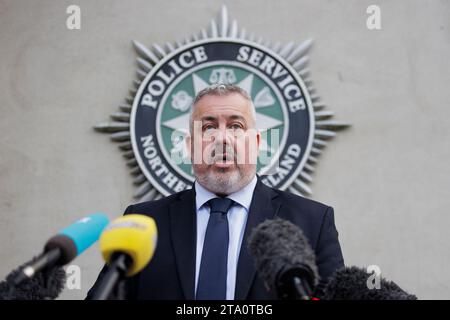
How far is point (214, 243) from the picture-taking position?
186 cm

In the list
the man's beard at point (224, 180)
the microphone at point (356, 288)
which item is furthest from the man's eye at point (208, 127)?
the microphone at point (356, 288)

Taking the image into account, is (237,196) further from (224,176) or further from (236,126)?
(236,126)

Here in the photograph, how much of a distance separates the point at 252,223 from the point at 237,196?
0.18 m

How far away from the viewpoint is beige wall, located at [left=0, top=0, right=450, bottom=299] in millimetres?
3848

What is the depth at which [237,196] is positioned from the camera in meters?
2.07

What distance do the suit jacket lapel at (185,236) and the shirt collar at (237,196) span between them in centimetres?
3

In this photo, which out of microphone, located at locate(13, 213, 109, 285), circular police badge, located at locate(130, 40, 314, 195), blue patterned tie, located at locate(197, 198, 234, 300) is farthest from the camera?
circular police badge, located at locate(130, 40, 314, 195)

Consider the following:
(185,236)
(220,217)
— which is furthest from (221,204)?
(185,236)

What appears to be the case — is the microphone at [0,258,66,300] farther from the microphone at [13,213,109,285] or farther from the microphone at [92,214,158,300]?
the microphone at [92,214,158,300]

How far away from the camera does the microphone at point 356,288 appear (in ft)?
4.29

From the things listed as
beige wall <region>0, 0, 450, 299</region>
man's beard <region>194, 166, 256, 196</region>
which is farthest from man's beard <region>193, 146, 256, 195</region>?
beige wall <region>0, 0, 450, 299</region>

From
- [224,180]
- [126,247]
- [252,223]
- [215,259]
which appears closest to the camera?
[126,247]

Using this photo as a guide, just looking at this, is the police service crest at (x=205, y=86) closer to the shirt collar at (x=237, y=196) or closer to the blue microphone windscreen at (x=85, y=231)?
the shirt collar at (x=237, y=196)

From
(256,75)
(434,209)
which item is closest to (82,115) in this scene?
(256,75)
